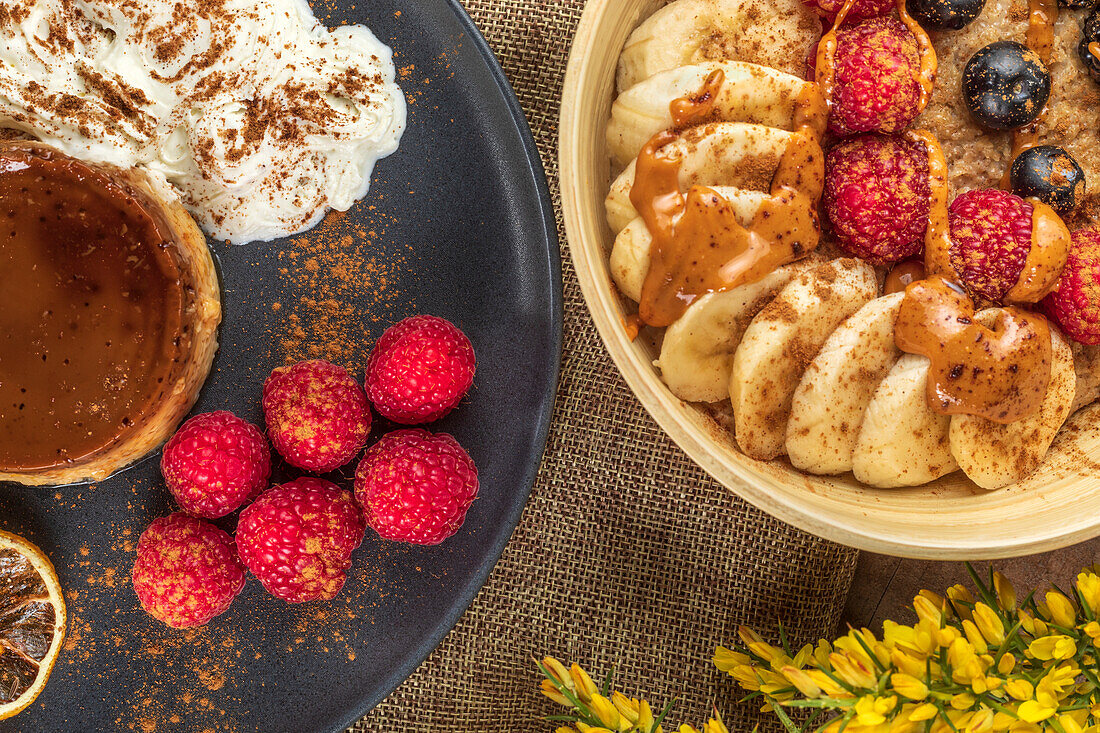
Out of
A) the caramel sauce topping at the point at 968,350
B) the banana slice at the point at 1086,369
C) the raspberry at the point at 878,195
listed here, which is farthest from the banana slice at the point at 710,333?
the banana slice at the point at 1086,369

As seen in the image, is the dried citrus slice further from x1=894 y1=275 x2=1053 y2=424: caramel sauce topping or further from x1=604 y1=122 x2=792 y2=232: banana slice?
x1=894 y1=275 x2=1053 y2=424: caramel sauce topping

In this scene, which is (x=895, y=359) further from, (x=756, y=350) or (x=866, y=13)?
(x=866, y=13)

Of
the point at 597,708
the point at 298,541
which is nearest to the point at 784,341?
the point at 597,708

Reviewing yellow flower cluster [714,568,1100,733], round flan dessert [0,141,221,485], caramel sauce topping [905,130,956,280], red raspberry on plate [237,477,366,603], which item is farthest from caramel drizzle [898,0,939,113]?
round flan dessert [0,141,221,485]

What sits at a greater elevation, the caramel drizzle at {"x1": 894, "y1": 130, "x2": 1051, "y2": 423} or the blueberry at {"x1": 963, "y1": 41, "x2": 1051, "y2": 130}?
the blueberry at {"x1": 963, "y1": 41, "x2": 1051, "y2": 130}

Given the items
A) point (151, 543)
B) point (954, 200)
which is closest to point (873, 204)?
point (954, 200)

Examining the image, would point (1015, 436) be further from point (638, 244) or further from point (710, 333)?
point (638, 244)
